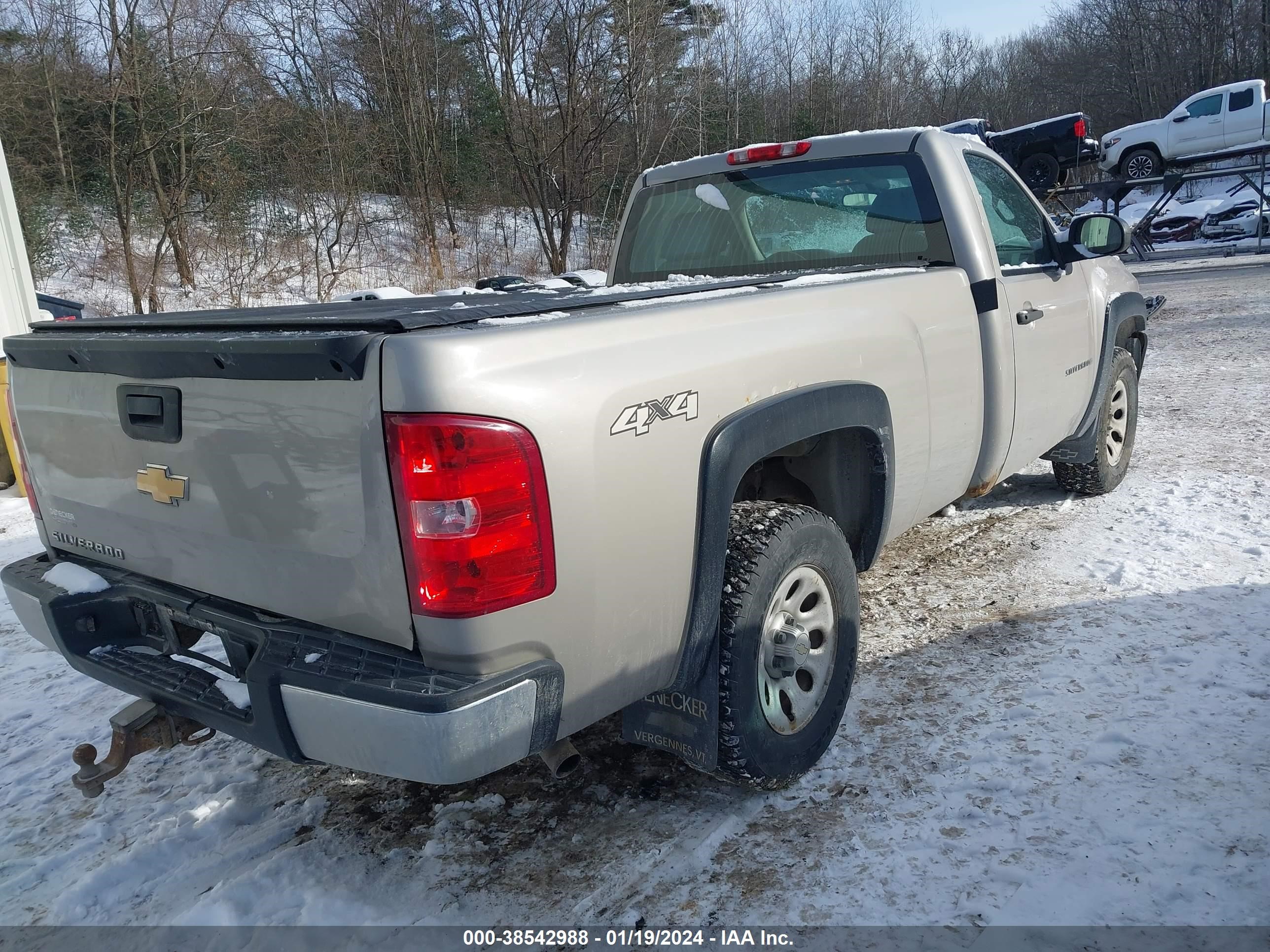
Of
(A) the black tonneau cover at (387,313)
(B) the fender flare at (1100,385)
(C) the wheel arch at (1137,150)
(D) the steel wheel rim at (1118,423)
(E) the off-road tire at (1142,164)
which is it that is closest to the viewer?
(A) the black tonneau cover at (387,313)

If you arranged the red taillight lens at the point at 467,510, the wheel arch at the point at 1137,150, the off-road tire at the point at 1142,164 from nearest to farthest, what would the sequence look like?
the red taillight lens at the point at 467,510 < the wheel arch at the point at 1137,150 < the off-road tire at the point at 1142,164

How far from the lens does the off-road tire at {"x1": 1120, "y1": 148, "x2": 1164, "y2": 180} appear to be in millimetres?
23562

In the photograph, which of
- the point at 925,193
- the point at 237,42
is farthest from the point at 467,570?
the point at 237,42

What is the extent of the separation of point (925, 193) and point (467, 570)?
2.84 meters

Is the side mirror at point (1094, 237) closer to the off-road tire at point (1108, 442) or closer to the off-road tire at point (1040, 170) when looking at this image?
the off-road tire at point (1108, 442)

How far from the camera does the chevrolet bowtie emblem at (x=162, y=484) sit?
7.34 ft

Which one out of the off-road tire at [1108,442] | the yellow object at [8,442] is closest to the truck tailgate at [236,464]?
the off-road tire at [1108,442]

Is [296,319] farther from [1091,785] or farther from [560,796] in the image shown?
[1091,785]

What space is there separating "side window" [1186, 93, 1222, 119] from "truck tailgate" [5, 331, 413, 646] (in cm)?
2708

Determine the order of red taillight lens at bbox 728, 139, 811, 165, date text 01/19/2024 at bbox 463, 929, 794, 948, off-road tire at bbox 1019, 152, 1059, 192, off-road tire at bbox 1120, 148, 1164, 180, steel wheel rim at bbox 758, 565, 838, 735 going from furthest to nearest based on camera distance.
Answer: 1. off-road tire at bbox 1120, 148, 1164, 180
2. off-road tire at bbox 1019, 152, 1059, 192
3. red taillight lens at bbox 728, 139, 811, 165
4. steel wheel rim at bbox 758, 565, 838, 735
5. date text 01/19/2024 at bbox 463, 929, 794, 948

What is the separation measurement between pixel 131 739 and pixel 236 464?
2.92 ft

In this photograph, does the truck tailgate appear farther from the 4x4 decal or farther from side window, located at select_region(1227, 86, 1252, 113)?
side window, located at select_region(1227, 86, 1252, 113)

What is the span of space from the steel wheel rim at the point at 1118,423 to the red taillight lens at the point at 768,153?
8.15ft

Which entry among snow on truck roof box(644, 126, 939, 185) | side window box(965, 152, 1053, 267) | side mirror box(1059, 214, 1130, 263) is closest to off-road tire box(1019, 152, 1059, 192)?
side mirror box(1059, 214, 1130, 263)
